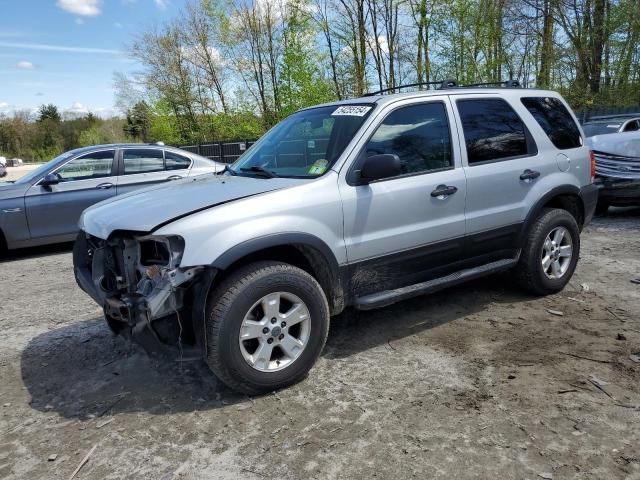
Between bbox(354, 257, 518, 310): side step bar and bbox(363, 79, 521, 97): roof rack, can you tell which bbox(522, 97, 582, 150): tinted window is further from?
bbox(354, 257, 518, 310): side step bar

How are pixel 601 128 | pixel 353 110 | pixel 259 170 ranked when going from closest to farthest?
pixel 353 110 < pixel 259 170 < pixel 601 128

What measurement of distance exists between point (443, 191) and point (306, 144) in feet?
3.67

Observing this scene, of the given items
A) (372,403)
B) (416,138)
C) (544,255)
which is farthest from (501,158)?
(372,403)

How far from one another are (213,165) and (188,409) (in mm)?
6052

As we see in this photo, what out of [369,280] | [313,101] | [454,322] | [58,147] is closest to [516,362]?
[454,322]

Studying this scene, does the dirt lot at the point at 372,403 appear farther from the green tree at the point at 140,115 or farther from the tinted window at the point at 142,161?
the green tree at the point at 140,115

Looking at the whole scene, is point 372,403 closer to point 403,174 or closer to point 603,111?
point 403,174

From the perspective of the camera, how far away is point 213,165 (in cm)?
862

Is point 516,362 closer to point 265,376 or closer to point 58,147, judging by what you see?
point 265,376

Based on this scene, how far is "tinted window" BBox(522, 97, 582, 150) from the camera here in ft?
15.5

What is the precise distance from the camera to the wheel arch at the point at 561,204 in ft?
14.8

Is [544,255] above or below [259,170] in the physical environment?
below

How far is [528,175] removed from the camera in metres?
4.46

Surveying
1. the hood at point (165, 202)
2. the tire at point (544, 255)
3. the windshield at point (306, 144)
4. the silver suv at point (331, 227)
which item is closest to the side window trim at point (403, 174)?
the silver suv at point (331, 227)
